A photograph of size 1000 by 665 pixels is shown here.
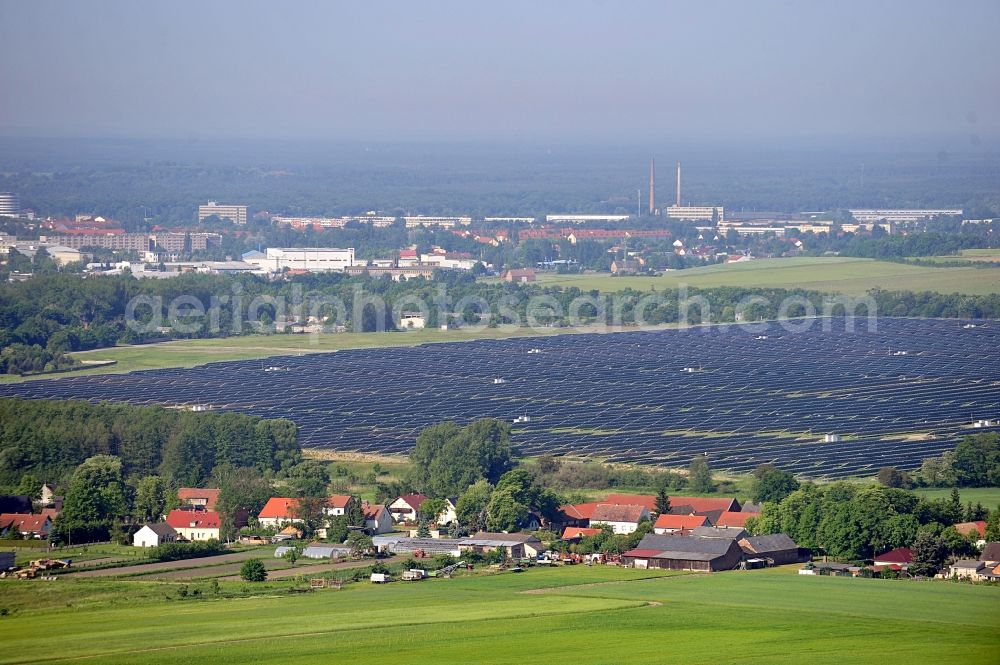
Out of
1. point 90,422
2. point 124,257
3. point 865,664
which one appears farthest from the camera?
point 124,257

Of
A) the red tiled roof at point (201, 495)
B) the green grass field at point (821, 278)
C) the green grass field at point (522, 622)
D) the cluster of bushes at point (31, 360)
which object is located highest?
the green grass field at point (522, 622)

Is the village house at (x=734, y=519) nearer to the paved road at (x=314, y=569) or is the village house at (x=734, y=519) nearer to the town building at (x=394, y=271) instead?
the paved road at (x=314, y=569)

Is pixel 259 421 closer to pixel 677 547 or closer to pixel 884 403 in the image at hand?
pixel 677 547

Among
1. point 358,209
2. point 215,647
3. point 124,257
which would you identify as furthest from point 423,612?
point 358,209

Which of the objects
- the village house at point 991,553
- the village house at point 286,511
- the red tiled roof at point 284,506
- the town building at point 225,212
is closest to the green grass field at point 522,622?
the village house at point 991,553

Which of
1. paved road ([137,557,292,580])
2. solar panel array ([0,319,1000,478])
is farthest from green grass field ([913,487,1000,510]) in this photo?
paved road ([137,557,292,580])

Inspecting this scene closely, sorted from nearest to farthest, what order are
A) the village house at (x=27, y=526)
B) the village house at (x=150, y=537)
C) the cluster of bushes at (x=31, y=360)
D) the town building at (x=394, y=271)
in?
the village house at (x=150, y=537)
the village house at (x=27, y=526)
the cluster of bushes at (x=31, y=360)
the town building at (x=394, y=271)

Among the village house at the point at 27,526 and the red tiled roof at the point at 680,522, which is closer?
the red tiled roof at the point at 680,522
